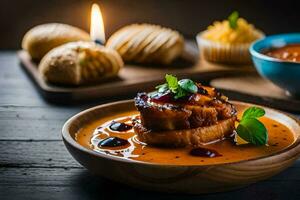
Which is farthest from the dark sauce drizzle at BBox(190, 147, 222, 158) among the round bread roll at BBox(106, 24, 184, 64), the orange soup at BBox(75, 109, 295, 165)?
the round bread roll at BBox(106, 24, 184, 64)

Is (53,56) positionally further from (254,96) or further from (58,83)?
(254,96)

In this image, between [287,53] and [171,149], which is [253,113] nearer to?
[171,149]

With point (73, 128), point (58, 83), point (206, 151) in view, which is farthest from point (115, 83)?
point (206, 151)

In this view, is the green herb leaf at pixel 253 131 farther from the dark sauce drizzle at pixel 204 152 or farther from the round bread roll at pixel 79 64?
the round bread roll at pixel 79 64

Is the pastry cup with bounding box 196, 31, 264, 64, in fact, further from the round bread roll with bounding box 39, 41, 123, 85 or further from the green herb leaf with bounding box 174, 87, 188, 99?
the green herb leaf with bounding box 174, 87, 188, 99

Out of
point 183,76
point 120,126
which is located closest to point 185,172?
point 120,126
